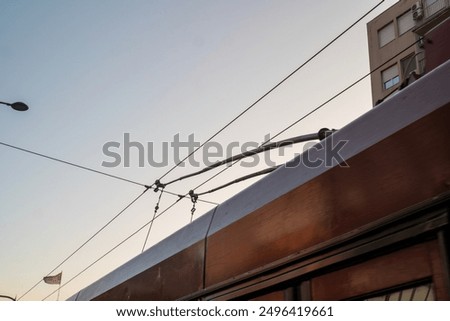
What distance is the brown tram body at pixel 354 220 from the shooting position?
81.3 inches

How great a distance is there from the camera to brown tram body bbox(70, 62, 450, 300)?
6.77 ft

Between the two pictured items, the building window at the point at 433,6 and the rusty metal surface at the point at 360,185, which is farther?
the building window at the point at 433,6

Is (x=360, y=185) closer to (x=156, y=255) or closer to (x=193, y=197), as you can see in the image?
(x=156, y=255)

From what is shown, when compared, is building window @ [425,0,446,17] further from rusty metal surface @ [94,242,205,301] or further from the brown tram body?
the brown tram body

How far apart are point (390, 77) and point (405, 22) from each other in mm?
3171

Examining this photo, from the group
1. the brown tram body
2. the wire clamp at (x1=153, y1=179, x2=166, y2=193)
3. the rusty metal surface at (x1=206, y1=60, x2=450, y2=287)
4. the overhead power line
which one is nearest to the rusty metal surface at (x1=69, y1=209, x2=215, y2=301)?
the brown tram body

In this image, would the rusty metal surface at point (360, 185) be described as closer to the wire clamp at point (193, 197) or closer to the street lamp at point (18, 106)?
the wire clamp at point (193, 197)

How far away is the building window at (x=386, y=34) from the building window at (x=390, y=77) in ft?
6.42

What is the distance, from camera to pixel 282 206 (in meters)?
2.88

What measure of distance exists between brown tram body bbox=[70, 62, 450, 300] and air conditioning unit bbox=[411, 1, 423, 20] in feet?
80.1

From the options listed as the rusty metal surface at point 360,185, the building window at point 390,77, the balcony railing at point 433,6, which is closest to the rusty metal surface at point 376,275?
the rusty metal surface at point 360,185

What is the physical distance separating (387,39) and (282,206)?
2668 cm

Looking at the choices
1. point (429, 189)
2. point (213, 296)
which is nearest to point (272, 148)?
point (213, 296)
